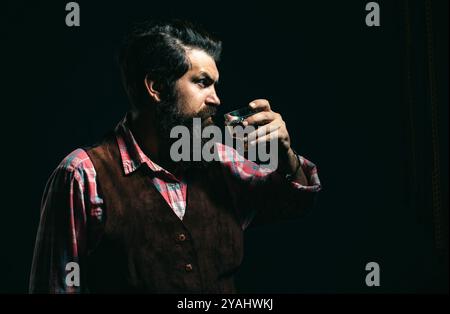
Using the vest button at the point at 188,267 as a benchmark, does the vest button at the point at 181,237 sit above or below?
above

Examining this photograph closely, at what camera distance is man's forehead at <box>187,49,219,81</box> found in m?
2.05

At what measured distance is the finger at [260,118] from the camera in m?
2.00

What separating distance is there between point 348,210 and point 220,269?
75cm

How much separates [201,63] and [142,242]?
62cm

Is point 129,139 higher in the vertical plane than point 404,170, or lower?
higher

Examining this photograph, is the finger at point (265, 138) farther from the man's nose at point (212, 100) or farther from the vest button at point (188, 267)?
the vest button at point (188, 267)

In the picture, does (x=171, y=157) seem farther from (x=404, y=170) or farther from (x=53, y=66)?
(x=404, y=170)

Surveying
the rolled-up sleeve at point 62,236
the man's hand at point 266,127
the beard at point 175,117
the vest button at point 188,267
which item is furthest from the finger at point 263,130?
the rolled-up sleeve at point 62,236

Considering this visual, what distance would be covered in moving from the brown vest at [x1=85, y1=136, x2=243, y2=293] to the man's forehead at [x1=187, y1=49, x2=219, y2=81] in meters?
0.36

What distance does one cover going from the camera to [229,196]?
212 cm

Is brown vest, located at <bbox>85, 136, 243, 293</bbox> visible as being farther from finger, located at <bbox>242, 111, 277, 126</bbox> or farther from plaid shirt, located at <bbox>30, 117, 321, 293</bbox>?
finger, located at <bbox>242, 111, 277, 126</bbox>

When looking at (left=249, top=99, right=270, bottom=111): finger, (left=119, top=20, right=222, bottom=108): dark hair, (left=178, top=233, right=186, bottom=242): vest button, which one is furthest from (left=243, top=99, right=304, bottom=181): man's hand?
(left=178, top=233, right=186, bottom=242): vest button

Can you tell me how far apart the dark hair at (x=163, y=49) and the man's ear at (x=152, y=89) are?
0.04 ft

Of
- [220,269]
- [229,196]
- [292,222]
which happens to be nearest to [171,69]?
[229,196]
